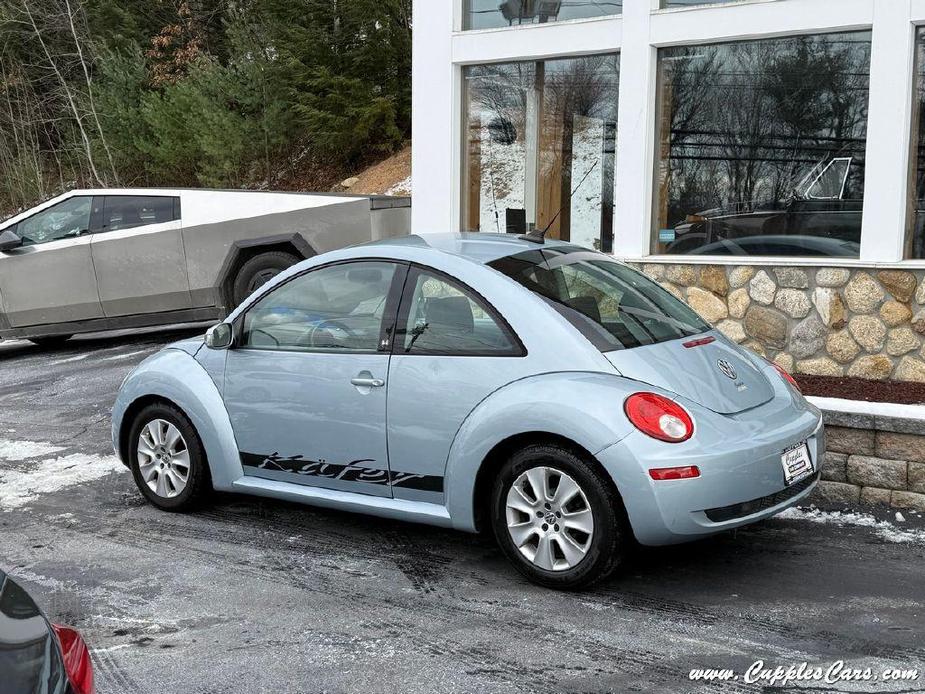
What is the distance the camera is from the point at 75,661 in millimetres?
2480

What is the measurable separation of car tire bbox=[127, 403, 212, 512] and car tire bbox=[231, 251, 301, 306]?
5392mm

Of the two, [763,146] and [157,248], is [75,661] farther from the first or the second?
[157,248]

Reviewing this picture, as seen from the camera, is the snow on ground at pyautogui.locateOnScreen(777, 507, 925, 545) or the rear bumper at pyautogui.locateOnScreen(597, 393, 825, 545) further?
the snow on ground at pyautogui.locateOnScreen(777, 507, 925, 545)

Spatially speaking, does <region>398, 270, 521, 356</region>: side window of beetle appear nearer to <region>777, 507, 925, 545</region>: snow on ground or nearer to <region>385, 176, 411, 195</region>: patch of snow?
<region>777, 507, 925, 545</region>: snow on ground

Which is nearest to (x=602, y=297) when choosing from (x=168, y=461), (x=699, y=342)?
(x=699, y=342)

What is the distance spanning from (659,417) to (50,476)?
444 cm

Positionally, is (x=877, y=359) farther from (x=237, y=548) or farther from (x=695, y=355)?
(x=237, y=548)

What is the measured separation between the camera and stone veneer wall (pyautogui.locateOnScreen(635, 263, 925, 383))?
837cm

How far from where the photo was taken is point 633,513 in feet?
14.5

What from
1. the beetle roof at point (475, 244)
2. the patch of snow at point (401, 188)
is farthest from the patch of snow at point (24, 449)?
the patch of snow at point (401, 188)

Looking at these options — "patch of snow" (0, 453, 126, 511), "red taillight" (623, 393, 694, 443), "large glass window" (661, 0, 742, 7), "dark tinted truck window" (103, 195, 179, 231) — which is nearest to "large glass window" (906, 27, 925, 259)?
"large glass window" (661, 0, 742, 7)

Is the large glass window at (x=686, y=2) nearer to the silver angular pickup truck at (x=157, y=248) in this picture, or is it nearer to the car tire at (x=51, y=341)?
the silver angular pickup truck at (x=157, y=248)

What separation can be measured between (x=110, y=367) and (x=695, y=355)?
794 cm

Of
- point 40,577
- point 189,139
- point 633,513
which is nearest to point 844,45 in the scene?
point 633,513
